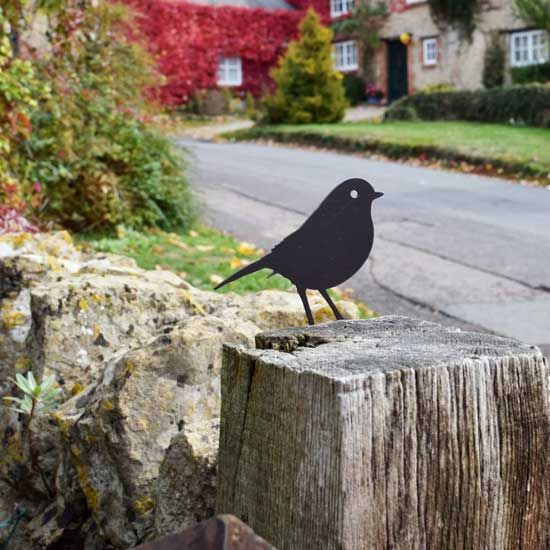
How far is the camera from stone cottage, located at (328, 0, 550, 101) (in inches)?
1049

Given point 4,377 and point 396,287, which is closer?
point 4,377

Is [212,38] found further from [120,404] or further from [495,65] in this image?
[120,404]

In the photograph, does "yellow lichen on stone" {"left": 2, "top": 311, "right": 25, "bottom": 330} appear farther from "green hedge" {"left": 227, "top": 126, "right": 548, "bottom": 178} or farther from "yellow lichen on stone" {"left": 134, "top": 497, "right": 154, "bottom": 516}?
"green hedge" {"left": 227, "top": 126, "right": 548, "bottom": 178}

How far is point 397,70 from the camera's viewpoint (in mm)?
30516

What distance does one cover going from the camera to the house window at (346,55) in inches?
1271

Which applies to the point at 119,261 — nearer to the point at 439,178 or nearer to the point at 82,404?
the point at 82,404

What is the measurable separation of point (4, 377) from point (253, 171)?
1117 centimetres

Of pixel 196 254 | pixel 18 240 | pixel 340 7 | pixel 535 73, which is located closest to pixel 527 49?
pixel 535 73

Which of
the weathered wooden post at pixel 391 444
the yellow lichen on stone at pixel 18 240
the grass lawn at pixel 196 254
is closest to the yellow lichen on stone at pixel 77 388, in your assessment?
the weathered wooden post at pixel 391 444

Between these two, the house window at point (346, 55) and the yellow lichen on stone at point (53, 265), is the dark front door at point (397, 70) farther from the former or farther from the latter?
the yellow lichen on stone at point (53, 265)

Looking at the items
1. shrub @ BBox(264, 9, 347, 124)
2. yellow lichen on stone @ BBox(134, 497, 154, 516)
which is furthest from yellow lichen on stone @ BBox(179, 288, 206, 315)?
→ shrub @ BBox(264, 9, 347, 124)

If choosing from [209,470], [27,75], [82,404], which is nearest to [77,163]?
[27,75]

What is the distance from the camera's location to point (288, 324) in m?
3.31

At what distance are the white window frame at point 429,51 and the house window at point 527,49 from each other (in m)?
2.83
